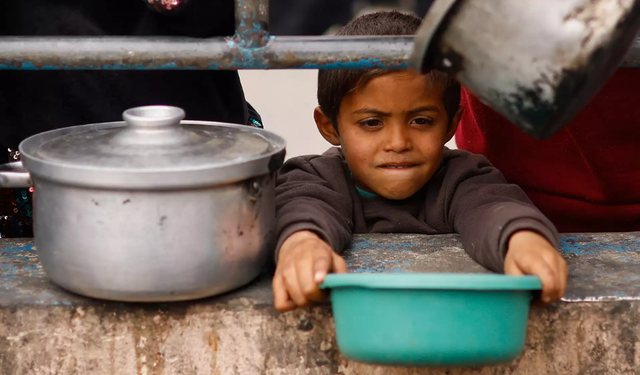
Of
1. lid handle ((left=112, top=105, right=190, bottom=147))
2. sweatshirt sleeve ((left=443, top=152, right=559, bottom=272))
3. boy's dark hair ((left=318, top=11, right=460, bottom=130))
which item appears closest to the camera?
lid handle ((left=112, top=105, right=190, bottom=147))

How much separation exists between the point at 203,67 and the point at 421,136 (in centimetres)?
63

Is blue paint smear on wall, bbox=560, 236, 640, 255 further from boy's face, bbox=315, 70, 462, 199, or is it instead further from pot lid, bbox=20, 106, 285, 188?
pot lid, bbox=20, 106, 285, 188

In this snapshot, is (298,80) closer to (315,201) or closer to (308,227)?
(315,201)

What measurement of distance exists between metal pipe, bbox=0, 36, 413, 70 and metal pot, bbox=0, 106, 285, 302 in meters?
0.11

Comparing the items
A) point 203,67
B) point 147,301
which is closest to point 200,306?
point 147,301

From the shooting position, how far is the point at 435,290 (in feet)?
3.76

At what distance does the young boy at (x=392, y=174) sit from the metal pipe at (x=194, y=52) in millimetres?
350

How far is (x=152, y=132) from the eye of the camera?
1.32 meters

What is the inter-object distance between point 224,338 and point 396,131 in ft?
2.15

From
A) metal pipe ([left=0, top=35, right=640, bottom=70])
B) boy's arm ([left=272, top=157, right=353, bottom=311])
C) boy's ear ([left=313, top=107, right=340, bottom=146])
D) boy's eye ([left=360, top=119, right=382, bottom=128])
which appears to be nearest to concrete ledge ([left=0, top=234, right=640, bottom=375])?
boy's arm ([left=272, top=157, right=353, bottom=311])

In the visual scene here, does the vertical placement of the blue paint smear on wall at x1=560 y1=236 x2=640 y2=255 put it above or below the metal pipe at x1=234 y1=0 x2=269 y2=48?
below

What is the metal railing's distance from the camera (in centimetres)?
132

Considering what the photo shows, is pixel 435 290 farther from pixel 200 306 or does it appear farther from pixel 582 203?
pixel 582 203

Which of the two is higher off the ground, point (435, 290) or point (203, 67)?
point (203, 67)
